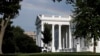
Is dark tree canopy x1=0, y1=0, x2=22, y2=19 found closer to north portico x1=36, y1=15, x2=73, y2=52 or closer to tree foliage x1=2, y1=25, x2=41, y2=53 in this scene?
tree foliage x1=2, y1=25, x2=41, y2=53

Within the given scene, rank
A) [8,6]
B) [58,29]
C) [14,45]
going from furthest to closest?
[58,29] < [14,45] < [8,6]

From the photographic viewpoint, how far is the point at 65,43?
583ft

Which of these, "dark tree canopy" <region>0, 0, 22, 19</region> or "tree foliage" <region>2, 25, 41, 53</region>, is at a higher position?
"dark tree canopy" <region>0, 0, 22, 19</region>

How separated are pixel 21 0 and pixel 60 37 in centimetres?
11942

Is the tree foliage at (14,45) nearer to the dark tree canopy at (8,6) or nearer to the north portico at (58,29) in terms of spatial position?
the dark tree canopy at (8,6)

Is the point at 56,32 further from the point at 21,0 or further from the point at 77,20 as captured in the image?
the point at 21,0

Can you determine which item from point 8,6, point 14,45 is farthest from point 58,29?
point 8,6

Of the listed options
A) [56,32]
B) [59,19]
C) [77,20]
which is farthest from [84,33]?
[56,32]

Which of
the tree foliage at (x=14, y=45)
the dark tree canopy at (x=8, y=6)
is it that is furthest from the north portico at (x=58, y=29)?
the dark tree canopy at (x=8, y=6)

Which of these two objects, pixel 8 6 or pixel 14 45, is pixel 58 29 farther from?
pixel 8 6

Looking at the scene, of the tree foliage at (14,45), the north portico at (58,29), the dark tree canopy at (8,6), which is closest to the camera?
the dark tree canopy at (8,6)

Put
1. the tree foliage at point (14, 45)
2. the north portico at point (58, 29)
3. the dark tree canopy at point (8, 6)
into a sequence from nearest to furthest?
the dark tree canopy at point (8, 6), the tree foliage at point (14, 45), the north portico at point (58, 29)

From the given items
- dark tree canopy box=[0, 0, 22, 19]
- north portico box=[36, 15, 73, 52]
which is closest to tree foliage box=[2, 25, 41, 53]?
dark tree canopy box=[0, 0, 22, 19]

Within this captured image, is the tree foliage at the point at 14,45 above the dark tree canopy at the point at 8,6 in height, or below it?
below
